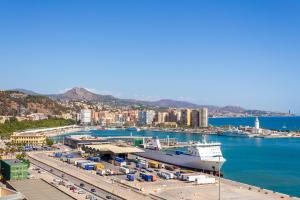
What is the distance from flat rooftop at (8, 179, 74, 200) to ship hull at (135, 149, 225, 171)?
15.4 m

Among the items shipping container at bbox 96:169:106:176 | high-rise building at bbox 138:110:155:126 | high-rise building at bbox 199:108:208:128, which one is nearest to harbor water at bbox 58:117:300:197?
shipping container at bbox 96:169:106:176

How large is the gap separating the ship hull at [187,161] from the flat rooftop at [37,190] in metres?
15.4

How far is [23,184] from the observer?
20719 mm

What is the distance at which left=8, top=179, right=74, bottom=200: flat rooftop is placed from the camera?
58.3 ft

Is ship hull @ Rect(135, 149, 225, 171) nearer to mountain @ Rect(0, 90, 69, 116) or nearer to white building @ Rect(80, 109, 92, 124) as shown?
mountain @ Rect(0, 90, 69, 116)

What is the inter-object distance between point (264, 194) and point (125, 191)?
26.5ft

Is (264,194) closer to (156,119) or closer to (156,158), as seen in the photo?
(156,158)

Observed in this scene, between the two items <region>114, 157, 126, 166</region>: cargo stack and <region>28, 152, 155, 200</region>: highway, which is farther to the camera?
<region>114, 157, 126, 166</region>: cargo stack

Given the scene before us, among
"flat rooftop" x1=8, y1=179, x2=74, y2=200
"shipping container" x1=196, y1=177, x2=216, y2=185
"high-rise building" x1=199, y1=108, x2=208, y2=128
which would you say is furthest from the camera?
"high-rise building" x1=199, y1=108, x2=208, y2=128

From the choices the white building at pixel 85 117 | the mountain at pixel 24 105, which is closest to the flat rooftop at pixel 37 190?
→ the mountain at pixel 24 105

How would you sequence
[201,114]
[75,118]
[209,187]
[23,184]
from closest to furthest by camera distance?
[23,184], [209,187], [201,114], [75,118]

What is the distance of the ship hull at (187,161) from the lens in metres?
35.5

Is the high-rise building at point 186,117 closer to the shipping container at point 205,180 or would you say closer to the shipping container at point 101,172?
the shipping container at point 101,172

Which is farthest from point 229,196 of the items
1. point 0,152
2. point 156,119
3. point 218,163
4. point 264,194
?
point 156,119
